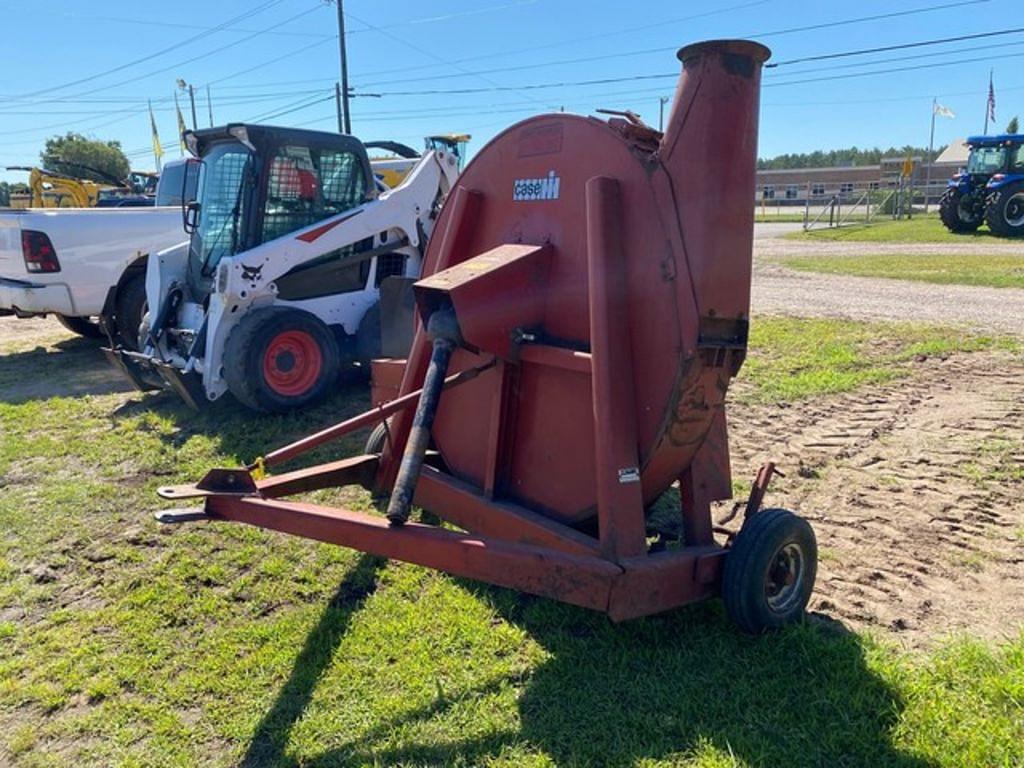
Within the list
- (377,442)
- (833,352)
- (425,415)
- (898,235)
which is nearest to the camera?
(425,415)

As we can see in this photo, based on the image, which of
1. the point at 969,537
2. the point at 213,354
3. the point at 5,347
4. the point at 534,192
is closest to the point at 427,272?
the point at 534,192

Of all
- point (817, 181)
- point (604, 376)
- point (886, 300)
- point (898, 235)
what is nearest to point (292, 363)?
point (604, 376)

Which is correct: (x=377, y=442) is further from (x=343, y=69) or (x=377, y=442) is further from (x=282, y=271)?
(x=343, y=69)

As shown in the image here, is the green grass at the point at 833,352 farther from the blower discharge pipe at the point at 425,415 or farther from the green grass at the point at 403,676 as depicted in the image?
the blower discharge pipe at the point at 425,415

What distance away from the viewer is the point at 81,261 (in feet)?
28.0

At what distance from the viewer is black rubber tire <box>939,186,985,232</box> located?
890 inches

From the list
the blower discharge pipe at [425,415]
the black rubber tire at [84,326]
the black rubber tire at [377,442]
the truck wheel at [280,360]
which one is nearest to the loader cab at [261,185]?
the truck wheel at [280,360]

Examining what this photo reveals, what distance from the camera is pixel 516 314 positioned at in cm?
312

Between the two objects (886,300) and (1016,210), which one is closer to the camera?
(886,300)

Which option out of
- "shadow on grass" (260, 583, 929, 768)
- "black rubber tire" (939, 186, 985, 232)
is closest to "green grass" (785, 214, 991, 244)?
"black rubber tire" (939, 186, 985, 232)

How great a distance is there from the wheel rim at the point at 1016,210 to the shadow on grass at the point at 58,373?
22.4m

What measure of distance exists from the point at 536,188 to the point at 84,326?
8.64 metres

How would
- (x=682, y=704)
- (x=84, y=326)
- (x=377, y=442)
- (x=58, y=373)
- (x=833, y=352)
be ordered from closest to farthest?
(x=682, y=704) → (x=377, y=442) → (x=833, y=352) → (x=58, y=373) → (x=84, y=326)

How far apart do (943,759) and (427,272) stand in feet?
9.38
